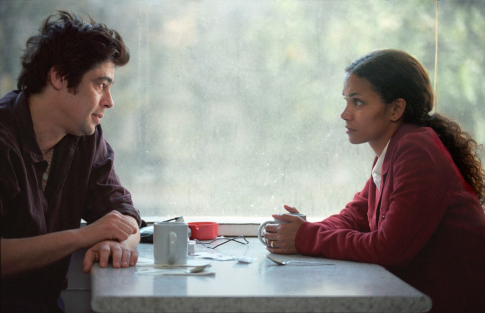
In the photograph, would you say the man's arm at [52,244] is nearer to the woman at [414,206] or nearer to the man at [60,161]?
the man at [60,161]

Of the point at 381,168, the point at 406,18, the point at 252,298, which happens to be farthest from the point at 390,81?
the point at 252,298

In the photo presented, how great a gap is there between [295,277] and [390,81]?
0.74 meters

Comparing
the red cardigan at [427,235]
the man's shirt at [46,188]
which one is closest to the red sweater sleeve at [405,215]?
the red cardigan at [427,235]

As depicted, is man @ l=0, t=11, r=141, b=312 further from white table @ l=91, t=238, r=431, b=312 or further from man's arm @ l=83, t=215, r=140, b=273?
white table @ l=91, t=238, r=431, b=312

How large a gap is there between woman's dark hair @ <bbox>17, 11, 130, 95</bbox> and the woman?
758 mm

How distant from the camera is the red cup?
5.65ft

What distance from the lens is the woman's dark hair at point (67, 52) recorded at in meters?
1.44

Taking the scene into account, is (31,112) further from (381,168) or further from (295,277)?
Result: (381,168)

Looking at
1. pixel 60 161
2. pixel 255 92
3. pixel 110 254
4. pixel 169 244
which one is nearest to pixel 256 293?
pixel 169 244

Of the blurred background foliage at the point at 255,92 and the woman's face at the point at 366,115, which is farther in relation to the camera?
the blurred background foliage at the point at 255,92

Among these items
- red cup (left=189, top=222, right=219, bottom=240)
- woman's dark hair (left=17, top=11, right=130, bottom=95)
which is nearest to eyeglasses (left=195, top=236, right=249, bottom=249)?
red cup (left=189, top=222, right=219, bottom=240)

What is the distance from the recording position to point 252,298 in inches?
33.5

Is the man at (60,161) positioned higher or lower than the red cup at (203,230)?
higher

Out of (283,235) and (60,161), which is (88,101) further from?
(283,235)
